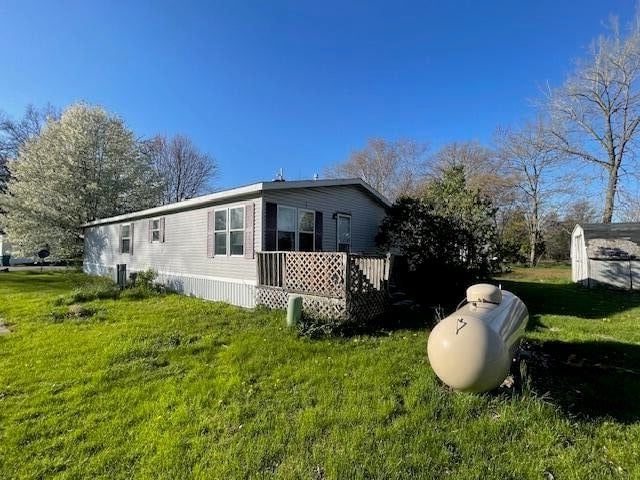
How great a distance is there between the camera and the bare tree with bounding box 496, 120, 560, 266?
2666cm

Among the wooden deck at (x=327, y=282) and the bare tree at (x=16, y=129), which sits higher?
the bare tree at (x=16, y=129)

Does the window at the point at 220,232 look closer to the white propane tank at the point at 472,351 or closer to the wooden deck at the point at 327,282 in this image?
the wooden deck at the point at 327,282

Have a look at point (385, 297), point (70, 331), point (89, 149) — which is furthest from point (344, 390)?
point (89, 149)

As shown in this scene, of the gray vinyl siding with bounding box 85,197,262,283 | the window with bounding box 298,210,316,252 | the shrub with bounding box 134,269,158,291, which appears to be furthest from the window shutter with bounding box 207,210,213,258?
the shrub with bounding box 134,269,158,291

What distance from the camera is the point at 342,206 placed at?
11.6 m

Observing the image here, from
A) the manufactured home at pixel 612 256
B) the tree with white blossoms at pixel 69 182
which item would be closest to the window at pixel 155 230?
the tree with white blossoms at pixel 69 182

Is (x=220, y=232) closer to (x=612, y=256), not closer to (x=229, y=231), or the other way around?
(x=229, y=231)

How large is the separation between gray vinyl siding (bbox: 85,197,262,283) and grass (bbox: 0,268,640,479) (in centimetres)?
326

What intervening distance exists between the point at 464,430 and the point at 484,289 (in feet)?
6.64

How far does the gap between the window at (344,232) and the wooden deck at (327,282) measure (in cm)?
299

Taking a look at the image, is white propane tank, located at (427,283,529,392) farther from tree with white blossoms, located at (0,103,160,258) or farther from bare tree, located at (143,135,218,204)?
bare tree, located at (143,135,218,204)

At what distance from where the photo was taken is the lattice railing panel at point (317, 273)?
7062mm

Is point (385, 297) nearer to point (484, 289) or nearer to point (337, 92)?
point (484, 289)

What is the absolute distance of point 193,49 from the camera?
38.7ft
